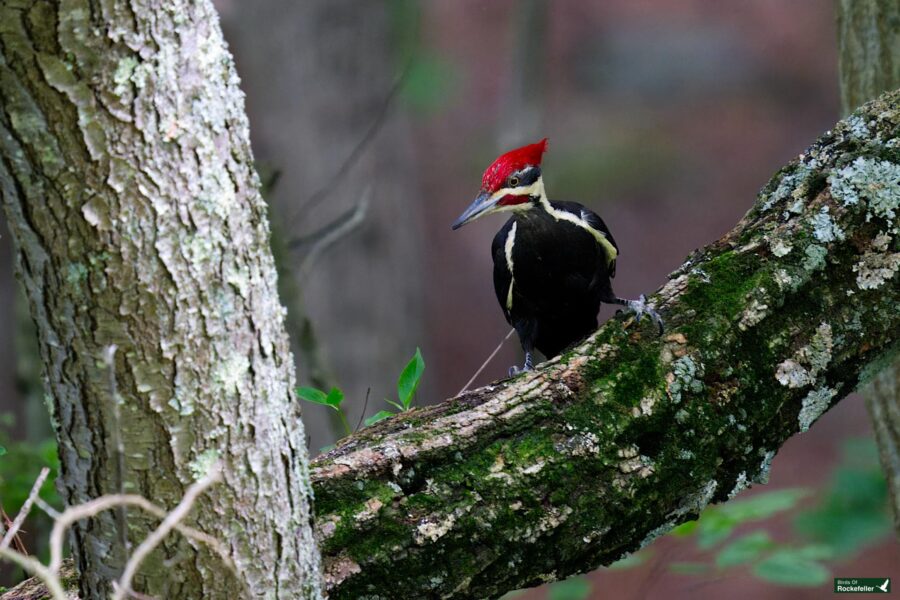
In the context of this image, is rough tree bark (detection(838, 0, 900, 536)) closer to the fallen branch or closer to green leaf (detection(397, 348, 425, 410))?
green leaf (detection(397, 348, 425, 410))

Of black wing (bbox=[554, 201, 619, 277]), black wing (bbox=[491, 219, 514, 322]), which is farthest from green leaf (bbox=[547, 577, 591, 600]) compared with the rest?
black wing (bbox=[554, 201, 619, 277])

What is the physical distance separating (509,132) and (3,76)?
3342 mm

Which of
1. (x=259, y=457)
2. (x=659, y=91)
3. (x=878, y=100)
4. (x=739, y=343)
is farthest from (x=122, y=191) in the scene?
(x=659, y=91)

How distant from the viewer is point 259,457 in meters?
1.44

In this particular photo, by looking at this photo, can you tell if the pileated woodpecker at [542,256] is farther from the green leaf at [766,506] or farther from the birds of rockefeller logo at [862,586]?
the birds of rockefeller logo at [862,586]

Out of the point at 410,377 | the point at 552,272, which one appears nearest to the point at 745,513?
the point at 552,272

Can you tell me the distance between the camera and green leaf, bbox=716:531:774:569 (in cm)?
289

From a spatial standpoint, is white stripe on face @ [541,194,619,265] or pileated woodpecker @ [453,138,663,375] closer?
pileated woodpecker @ [453,138,663,375]

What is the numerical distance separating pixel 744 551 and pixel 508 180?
4.13ft

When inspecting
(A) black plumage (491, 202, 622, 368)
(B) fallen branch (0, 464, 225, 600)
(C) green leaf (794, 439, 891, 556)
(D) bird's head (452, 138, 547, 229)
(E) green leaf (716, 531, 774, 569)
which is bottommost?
(B) fallen branch (0, 464, 225, 600)

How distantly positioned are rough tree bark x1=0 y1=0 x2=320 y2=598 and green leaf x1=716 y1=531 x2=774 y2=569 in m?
1.78

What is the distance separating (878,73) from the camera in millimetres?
2773

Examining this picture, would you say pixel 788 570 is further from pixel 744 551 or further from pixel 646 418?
pixel 646 418

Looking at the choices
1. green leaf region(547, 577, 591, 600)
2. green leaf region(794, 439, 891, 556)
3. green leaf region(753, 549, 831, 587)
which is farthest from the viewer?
green leaf region(794, 439, 891, 556)
